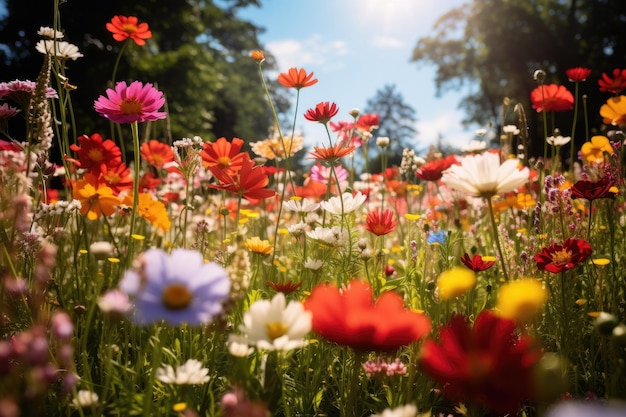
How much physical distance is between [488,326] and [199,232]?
1.08m

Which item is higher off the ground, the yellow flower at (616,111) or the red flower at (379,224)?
the yellow flower at (616,111)

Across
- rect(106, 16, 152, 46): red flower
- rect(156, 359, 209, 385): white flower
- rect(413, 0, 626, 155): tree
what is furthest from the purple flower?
rect(413, 0, 626, 155): tree

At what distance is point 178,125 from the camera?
12.4m

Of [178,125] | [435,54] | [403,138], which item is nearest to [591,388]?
[178,125]

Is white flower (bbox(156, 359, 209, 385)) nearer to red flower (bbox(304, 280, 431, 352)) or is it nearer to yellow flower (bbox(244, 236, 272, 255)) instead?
red flower (bbox(304, 280, 431, 352))

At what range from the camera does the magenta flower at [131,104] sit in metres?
1.31

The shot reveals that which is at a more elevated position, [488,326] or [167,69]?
[167,69]

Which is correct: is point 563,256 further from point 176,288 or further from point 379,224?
point 176,288

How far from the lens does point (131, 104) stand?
1.32m

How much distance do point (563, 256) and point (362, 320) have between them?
0.73 metres

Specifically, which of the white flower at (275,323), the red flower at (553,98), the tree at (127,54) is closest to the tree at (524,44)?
the tree at (127,54)

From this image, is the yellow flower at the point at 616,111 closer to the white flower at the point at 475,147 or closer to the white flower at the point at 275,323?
the white flower at the point at 475,147

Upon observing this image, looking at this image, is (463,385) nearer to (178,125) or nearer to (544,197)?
(544,197)

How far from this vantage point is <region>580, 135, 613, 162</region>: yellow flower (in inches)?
85.7
